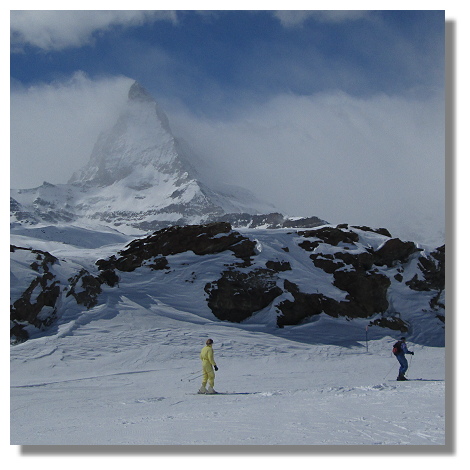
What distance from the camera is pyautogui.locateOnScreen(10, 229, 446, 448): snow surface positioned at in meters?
7.39

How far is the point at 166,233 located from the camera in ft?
96.7

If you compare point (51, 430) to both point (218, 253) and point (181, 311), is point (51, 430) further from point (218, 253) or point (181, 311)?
point (218, 253)

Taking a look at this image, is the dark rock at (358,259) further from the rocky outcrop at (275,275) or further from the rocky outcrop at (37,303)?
the rocky outcrop at (37,303)

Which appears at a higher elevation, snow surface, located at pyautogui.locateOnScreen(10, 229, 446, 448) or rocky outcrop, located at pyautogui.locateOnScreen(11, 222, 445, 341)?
rocky outcrop, located at pyautogui.locateOnScreen(11, 222, 445, 341)

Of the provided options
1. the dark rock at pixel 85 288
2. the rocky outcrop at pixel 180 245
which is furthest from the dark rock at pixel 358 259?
the dark rock at pixel 85 288

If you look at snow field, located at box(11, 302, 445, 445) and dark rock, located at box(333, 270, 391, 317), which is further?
dark rock, located at box(333, 270, 391, 317)

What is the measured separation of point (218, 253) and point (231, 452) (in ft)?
70.8

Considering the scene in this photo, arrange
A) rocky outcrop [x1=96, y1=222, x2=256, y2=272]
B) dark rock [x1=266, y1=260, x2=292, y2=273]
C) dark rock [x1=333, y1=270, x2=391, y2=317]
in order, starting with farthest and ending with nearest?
rocky outcrop [x1=96, y1=222, x2=256, y2=272] → dark rock [x1=266, y1=260, x2=292, y2=273] → dark rock [x1=333, y1=270, x2=391, y2=317]

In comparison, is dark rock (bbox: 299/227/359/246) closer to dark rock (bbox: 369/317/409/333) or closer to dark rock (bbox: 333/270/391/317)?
dark rock (bbox: 333/270/391/317)

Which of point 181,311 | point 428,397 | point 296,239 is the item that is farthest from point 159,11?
point 296,239

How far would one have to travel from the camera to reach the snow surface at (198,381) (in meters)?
7.39

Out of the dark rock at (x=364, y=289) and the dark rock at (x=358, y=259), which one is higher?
the dark rock at (x=358, y=259)

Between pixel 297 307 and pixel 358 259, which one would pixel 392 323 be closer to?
pixel 297 307

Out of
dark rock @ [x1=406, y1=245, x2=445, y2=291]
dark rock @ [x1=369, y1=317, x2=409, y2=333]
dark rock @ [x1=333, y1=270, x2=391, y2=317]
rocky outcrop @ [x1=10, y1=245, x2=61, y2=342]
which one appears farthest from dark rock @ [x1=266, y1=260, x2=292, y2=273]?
rocky outcrop @ [x1=10, y1=245, x2=61, y2=342]
